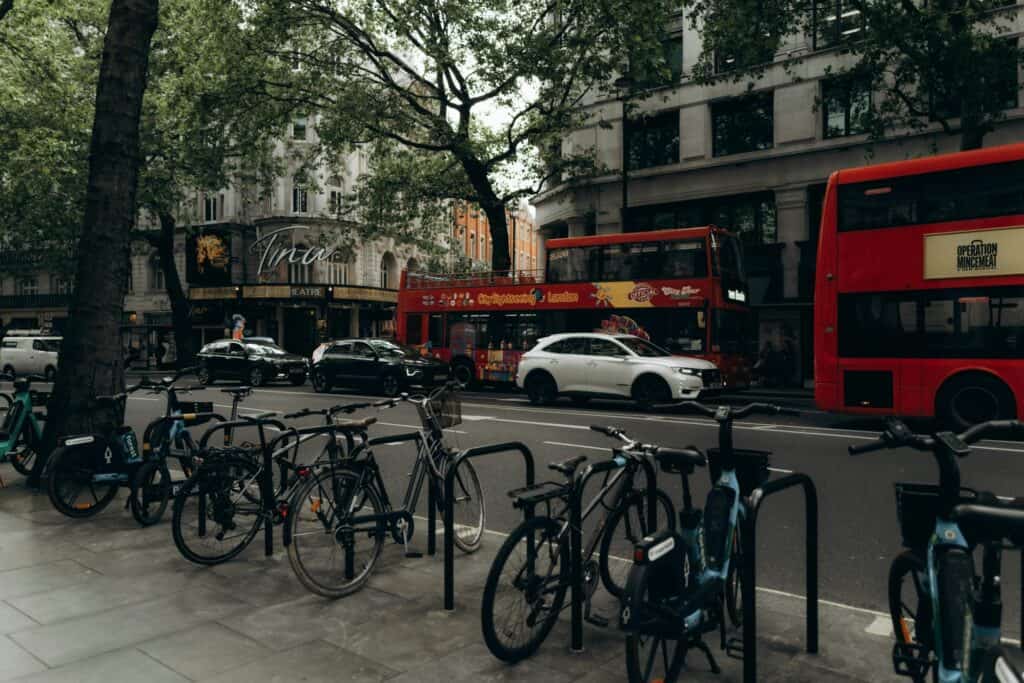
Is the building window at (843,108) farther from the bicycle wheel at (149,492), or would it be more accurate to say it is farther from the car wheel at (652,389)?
the bicycle wheel at (149,492)

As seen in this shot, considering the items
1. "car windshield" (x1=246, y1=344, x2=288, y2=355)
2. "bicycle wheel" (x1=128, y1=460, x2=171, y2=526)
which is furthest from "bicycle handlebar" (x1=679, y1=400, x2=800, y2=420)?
"car windshield" (x1=246, y1=344, x2=288, y2=355)

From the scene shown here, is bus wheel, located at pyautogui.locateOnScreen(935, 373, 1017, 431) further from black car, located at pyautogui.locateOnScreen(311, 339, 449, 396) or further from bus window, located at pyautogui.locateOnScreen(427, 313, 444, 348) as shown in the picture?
bus window, located at pyautogui.locateOnScreen(427, 313, 444, 348)

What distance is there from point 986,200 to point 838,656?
→ 1032 centimetres

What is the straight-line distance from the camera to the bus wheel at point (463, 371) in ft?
74.5

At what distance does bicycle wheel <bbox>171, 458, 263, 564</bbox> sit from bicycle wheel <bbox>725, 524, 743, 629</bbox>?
3.17m

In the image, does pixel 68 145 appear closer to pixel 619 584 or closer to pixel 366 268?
pixel 366 268

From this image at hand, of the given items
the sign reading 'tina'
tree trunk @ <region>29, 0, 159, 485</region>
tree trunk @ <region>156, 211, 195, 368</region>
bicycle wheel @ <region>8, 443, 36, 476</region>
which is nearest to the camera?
tree trunk @ <region>29, 0, 159, 485</region>

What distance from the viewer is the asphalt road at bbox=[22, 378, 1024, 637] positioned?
17.3ft

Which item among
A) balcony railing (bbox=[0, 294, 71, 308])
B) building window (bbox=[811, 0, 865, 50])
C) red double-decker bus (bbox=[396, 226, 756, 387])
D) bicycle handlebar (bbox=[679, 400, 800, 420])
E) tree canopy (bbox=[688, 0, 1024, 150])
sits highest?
building window (bbox=[811, 0, 865, 50])

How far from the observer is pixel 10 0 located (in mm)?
12789

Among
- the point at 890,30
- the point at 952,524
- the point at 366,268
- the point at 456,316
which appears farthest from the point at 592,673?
the point at 366,268

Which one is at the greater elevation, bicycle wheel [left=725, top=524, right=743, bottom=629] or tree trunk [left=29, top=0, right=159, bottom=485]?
tree trunk [left=29, top=0, right=159, bottom=485]

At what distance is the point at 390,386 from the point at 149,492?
14649mm

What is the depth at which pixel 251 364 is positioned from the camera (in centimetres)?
2475
